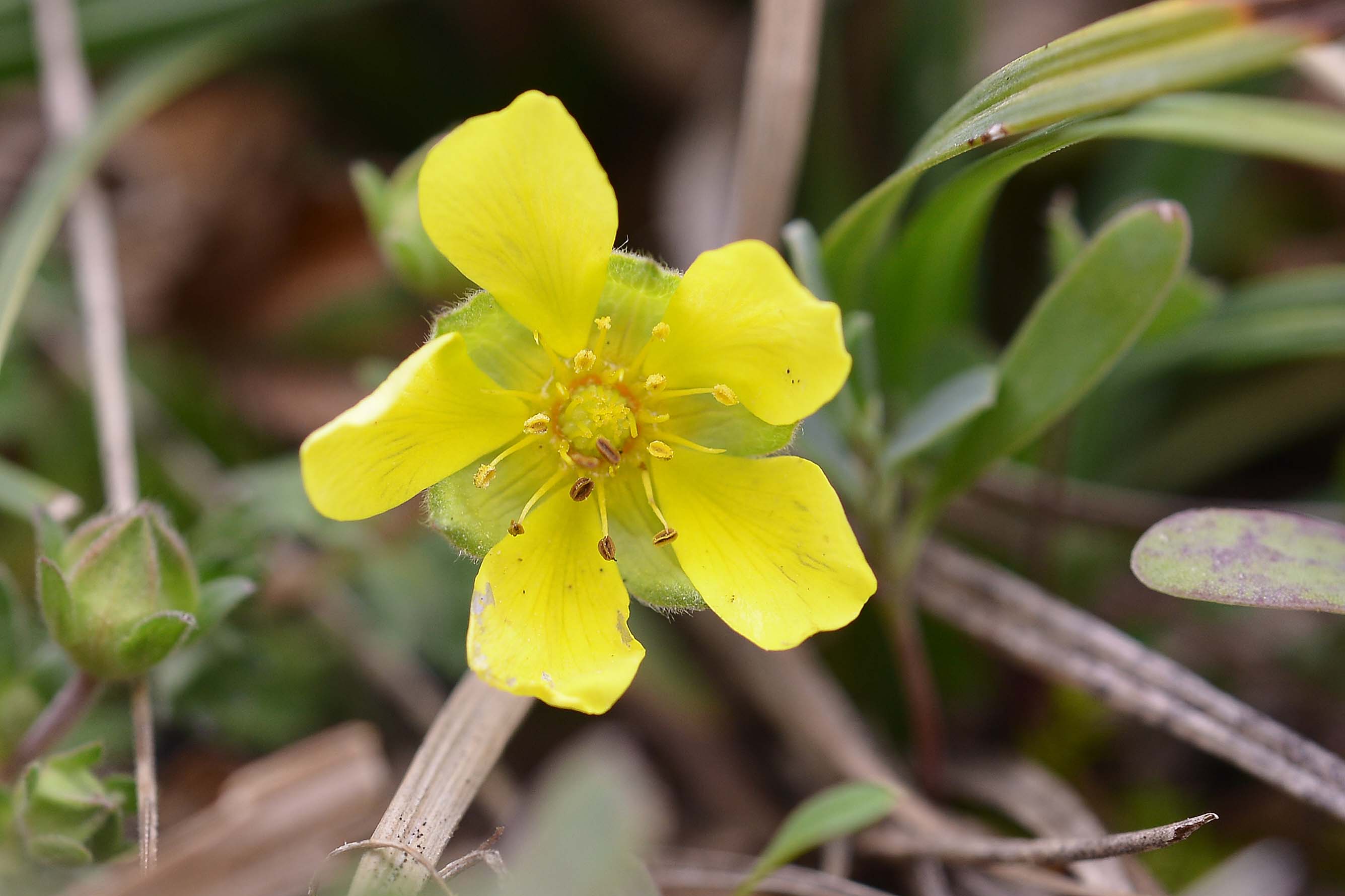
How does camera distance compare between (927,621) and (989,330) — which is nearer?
(927,621)

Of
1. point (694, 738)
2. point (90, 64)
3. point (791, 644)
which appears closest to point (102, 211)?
point (90, 64)

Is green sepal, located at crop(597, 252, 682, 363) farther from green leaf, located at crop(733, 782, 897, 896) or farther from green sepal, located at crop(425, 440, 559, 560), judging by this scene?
green leaf, located at crop(733, 782, 897, 896)

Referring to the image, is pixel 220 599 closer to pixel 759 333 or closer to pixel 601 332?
pixel 601 332

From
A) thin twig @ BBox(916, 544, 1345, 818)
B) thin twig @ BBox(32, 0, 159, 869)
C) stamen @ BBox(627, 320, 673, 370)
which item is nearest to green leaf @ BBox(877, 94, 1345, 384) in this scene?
thin twig @ BBox(916, 544, 1345, 818)

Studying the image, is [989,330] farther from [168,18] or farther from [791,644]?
[168,18]

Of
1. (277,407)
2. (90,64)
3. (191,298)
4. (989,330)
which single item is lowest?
(989,330)

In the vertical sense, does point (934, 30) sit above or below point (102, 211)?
below

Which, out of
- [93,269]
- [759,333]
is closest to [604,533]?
[759,333]
